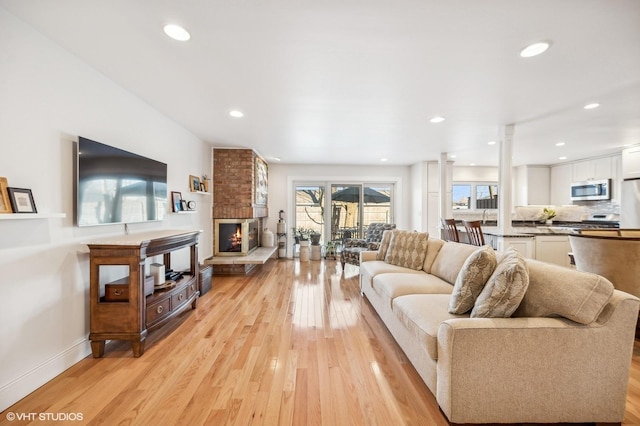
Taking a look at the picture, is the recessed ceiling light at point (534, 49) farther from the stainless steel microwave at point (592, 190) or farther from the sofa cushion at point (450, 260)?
the stainless steel microwave at point (592, 190)

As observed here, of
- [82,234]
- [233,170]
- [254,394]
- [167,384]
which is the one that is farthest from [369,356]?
[233,170]

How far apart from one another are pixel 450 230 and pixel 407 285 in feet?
6.82

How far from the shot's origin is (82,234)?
7.24 ft

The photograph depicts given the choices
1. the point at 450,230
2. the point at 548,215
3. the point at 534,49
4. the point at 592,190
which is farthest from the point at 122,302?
the point at 592,190

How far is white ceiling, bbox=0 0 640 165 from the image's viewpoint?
159 cm

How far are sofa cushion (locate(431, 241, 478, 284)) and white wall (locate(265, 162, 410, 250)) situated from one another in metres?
4.00

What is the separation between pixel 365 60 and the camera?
2.11 m

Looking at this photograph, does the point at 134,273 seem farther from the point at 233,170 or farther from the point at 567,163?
the point at 567,163

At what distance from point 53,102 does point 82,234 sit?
1018 millimetres

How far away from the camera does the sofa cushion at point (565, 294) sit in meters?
1.40

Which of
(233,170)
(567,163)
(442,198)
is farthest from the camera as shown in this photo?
(567,163)

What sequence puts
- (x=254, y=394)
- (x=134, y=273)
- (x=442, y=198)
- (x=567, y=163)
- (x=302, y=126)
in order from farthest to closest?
(x=567, y=163)
(x=442, y=198)
(x=302, y=126)
(x=134, y=273)
(x=254, y=394)

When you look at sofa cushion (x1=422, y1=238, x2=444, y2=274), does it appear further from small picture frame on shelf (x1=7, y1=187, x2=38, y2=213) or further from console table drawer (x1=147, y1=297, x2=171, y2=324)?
small picture frame on shelf (x1=7, y1=187, x2=38, y2=213)

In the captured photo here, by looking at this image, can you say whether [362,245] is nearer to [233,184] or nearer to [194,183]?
[233,184]
